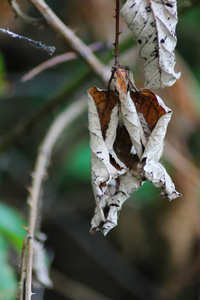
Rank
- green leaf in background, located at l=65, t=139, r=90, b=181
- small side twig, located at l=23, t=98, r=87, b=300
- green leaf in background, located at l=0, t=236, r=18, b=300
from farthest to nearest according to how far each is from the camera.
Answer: green leaf in background, located at l=65, t=139, r=90, b=181 < green leaf in background, located at l=0, t=236, r=18, b=300 < small side twig, located at l=23, t=98, r=87, b=300

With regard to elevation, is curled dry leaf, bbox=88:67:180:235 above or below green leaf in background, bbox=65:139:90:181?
below

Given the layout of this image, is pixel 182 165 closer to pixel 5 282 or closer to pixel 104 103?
pixel 5 282

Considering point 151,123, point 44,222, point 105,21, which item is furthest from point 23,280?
point 44,222

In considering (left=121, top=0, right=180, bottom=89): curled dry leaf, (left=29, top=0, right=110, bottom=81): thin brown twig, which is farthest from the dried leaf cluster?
(left=29, top=0, right=110, bottom=81): thin brown twig

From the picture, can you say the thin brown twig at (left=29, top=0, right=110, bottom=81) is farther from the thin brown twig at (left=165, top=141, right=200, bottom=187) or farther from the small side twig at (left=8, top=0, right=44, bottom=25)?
the thin brown twig at (left=165, top=141, right=200, bottom=187)

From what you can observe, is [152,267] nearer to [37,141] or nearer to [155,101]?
[37,141]

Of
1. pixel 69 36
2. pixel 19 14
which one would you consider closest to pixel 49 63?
pixel 69 36

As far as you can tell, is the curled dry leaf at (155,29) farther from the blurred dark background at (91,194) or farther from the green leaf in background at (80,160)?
the green leaf in background at (80,160)

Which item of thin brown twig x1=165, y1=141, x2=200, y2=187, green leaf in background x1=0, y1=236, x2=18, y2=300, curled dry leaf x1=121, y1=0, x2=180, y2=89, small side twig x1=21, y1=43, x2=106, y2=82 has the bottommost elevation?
green leaf in background x1=0, y1=236, x2=18, y2=300
